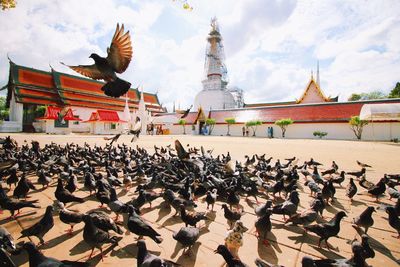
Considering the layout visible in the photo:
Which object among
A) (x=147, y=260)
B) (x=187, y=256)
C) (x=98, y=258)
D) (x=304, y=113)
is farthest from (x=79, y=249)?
(x=304, y=113)

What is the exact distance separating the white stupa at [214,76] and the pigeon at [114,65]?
212ft

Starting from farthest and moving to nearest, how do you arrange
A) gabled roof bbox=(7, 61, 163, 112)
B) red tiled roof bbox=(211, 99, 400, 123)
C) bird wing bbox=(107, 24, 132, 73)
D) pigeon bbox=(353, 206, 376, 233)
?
gabled roof bbox=(7, 61, 163, 112), red tiled roof bbox=(211, 99, 400, 123), bird wing bbox=(107, 24, 132, 73), pigeon bbox=(353, 206, 376, 233)

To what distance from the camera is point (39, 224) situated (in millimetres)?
3297

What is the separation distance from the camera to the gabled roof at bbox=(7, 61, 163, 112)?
39.9 m

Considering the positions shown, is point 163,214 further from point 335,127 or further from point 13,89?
point 13,89

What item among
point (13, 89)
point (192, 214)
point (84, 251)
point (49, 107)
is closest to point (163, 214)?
point (192, 214)

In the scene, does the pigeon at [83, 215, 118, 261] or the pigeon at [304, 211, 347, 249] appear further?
the pigeon at [304, 211, 347, 249]

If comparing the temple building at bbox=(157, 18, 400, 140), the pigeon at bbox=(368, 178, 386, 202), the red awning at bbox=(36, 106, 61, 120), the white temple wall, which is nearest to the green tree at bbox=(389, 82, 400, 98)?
the temple building at bbox=(157, 18, 400, 140)

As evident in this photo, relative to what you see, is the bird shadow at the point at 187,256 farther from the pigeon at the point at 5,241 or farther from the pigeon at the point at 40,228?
the pigeon at the point at 5,241

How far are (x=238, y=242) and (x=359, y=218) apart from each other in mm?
2414

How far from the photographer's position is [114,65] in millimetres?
4828

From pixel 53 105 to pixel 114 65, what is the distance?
152ft

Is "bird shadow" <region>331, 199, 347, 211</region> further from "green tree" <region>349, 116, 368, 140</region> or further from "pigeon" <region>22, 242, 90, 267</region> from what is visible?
"green tree" <region>349, 116, 368, 140</region>

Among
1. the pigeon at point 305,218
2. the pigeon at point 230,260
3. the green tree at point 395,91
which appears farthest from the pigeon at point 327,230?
the green tree at point 395,91
